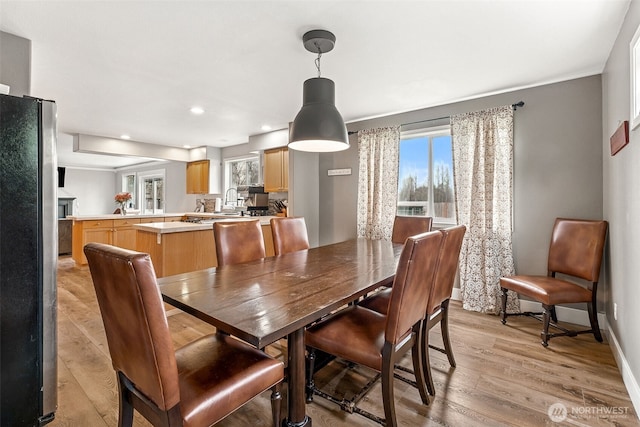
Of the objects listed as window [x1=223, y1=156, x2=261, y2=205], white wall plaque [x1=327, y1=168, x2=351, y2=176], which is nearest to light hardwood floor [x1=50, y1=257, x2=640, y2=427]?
white wall plaque [x1=327, y1=168, x2=351, y2=176]

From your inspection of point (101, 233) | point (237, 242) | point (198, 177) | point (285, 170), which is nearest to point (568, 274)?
point (237, 242)

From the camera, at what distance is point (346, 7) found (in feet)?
6.27

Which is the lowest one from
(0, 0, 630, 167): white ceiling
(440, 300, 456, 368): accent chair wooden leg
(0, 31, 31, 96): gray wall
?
(440, 300, 456, 368): accent chair wooden leg

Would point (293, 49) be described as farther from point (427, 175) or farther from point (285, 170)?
point (285, 170)

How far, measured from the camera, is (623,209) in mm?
2148

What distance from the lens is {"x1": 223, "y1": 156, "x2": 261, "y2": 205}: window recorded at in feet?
20.8

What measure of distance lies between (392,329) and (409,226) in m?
1.98

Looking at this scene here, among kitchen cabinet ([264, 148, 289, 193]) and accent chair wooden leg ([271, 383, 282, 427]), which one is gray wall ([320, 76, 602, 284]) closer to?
kitchen cabinet ([264, 148, 289, 193])

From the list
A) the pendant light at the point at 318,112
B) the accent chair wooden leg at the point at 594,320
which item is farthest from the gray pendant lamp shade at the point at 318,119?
the accent chair wooden leg at the point at 594,320

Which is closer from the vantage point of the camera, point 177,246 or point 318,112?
point 318,112

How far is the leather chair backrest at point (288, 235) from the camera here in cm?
275

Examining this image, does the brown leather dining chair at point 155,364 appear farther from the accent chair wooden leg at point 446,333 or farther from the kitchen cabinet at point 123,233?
the kitchen cabinet at point 123,233

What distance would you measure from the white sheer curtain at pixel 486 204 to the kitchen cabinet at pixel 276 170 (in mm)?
2667

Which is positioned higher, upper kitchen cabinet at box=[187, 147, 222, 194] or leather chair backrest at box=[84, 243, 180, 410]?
upper kitchen cabinet at box=[187, 147, 222, 194]
